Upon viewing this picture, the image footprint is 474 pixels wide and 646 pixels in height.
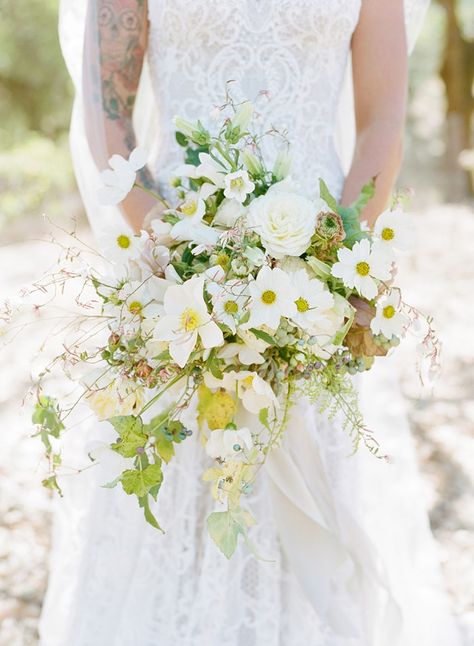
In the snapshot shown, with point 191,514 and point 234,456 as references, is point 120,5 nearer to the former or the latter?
point 234,456

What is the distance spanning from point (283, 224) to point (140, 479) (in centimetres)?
52

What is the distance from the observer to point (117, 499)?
Answer: 87.0 inches

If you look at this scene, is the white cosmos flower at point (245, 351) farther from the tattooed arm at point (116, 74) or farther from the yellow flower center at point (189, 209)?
the tattooed arm at point (116, 74)

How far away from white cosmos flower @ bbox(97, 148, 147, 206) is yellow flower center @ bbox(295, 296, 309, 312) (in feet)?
1.28

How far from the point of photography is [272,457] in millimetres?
1913

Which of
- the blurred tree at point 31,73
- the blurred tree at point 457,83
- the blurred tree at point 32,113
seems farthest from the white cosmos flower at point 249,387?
the blurred tree at point 31,73

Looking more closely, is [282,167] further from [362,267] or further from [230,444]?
[230,444]

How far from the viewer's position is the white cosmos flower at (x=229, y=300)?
4.52 ft

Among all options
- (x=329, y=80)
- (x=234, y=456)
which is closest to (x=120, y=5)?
(x=329, y=80)

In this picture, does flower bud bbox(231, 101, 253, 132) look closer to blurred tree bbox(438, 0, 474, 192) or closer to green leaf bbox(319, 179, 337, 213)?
green leaf bbox(319, 179, 337, 213)

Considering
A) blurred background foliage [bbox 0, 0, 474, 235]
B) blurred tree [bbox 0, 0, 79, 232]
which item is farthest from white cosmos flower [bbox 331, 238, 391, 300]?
blurred tree [bbox 0, 0, 79, 232]

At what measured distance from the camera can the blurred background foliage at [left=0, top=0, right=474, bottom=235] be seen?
10000 mm

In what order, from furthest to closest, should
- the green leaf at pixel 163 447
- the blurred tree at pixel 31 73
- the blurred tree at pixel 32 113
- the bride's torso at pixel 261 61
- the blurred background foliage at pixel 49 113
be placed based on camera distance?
the blurred tree at pixel 31 73, the blurred tree at pixel 32 113, the blurred background foliage at pixel 49 113, the bride's torso at pixel 261 61, the green leaf at pixel 163 447

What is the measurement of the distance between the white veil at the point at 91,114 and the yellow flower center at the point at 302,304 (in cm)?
80
